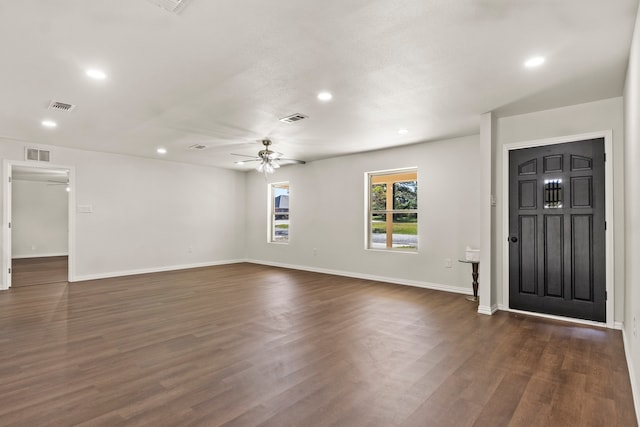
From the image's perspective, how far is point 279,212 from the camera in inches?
348

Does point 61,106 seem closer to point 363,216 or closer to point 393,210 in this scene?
point 363,216

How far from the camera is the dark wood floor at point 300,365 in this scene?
2.06 metres

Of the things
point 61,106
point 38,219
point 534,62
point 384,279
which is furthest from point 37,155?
point 534,62

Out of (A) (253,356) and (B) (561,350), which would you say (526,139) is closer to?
(B) (561,350)

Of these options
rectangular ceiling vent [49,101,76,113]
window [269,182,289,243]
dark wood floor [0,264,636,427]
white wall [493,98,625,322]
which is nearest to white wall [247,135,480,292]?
window [269,182,289,243]

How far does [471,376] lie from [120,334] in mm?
3362

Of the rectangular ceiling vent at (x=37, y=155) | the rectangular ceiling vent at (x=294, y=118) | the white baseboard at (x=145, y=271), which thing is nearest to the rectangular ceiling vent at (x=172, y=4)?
the rectangular ceiling vent at (x=294, y=118)

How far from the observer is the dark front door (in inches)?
151

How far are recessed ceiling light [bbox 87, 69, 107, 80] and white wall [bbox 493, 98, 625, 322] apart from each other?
4.64 metres

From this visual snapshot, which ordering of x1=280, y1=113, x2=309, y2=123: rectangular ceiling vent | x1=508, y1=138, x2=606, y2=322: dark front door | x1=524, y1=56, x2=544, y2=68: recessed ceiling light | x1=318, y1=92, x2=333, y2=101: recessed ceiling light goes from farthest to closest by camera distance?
x1=280, y1=113, x2=309, y2=123: rectangular ceiling vent
x1=508, y1=138, x2=606, y2=322: dark front door
x1=318, y1=92, x2=333, y2=101: recessed ceiling light
x1=524, y1=56, x2=544, y2=68: recessed ceiling light

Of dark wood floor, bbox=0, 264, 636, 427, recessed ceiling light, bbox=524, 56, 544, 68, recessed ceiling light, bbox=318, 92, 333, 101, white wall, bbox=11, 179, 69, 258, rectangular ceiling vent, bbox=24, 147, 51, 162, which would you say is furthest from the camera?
white wall, bbox=11, 179, 69, 258

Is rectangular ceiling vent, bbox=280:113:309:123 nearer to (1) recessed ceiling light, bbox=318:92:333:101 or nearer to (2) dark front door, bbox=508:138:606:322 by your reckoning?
(1) recessed ceiling light, bbox=318:92:333:101

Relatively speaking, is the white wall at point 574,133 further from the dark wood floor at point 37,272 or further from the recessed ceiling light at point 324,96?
the dark wood floor at point 37,272

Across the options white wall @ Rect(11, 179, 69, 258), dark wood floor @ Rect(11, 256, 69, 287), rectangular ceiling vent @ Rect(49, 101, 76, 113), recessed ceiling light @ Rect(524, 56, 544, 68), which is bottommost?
dark wood floor @ Rect(11, 256, 69, 287)
